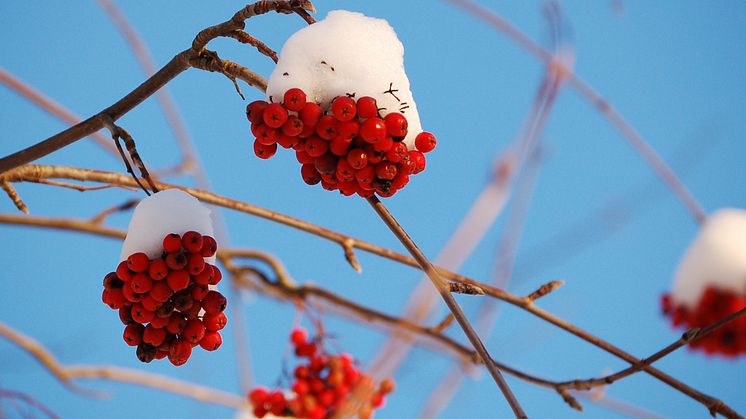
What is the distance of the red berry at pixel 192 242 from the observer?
119 centimetres

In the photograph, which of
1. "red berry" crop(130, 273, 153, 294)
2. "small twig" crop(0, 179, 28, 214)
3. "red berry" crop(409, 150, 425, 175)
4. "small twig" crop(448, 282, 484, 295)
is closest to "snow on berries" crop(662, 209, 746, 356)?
"small twig" crop(448, 282, 484, 295)

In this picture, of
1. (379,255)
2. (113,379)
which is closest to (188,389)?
(113,379)

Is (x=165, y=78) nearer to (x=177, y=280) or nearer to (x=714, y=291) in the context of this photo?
(x=177, y=280)

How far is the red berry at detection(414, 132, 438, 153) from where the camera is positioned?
119 centimetres

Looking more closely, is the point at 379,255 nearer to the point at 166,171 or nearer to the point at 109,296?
the point at 109,296

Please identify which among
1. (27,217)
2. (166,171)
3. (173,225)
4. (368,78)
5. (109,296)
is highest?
(166,171)

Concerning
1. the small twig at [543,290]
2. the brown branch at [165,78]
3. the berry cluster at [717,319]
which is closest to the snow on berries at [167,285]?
the brown branch at [165,78]

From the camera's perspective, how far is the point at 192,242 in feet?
3.90

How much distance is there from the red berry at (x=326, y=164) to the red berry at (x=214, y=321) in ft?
1.10

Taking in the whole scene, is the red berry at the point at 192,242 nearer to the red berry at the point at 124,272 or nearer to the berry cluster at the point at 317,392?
the red berry at the point at 124,272

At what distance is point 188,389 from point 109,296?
1.97 m

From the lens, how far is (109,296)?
47.4 inches

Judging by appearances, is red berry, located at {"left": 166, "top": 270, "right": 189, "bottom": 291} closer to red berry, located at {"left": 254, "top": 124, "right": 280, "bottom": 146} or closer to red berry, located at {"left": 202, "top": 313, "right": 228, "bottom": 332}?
red berry, located at {"left": 202, "top": 313, "right": 228, "bottom": 332}

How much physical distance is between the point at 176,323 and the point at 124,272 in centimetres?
13
